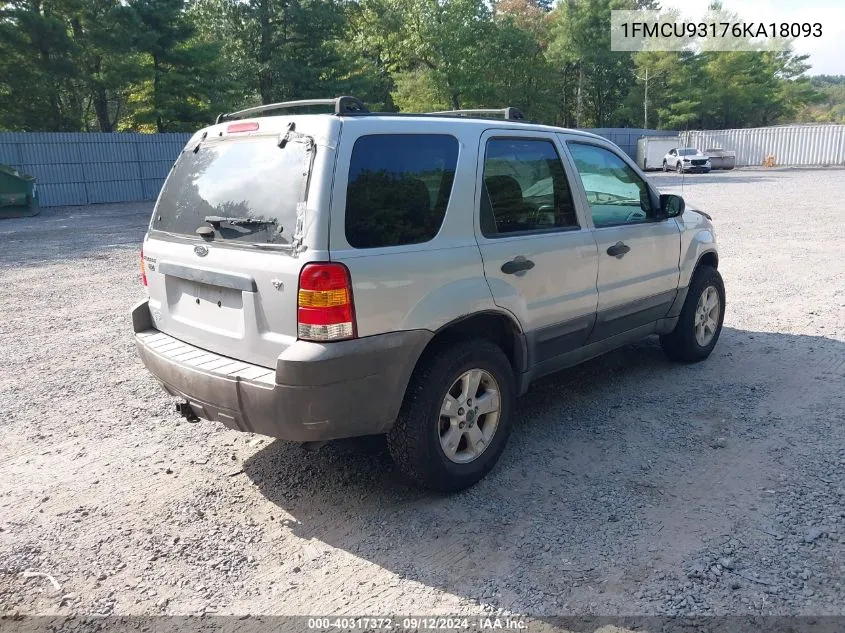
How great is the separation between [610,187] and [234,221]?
2695 millimetres

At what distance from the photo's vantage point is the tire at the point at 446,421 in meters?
3.43

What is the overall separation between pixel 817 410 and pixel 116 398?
5073 mm

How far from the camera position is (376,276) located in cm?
317

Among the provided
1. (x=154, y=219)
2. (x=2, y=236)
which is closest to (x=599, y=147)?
(x=154, y=219)

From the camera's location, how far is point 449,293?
11.4ft

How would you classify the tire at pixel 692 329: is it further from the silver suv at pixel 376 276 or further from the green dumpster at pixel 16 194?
the green dumpster at pixel 16 194

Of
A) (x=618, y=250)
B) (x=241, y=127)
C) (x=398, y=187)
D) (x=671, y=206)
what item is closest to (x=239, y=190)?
(x=241, y=127)

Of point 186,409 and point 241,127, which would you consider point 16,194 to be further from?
point 186,409

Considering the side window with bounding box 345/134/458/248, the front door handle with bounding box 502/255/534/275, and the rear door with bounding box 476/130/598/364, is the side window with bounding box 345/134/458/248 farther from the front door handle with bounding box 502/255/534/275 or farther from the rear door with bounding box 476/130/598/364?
the front door handle with bounding box 502/255/534/275

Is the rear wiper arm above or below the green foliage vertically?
below

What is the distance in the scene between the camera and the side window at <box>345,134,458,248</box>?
320cm

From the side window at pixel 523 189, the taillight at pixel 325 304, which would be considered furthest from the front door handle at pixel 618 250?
the taillight at pixel 325 304

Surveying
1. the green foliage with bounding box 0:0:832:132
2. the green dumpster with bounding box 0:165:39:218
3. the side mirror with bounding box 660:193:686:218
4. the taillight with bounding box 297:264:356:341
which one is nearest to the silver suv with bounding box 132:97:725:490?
the taillight with bounding box 297:264:356:341

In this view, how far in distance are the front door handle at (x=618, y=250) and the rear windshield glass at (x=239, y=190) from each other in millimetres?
2285
